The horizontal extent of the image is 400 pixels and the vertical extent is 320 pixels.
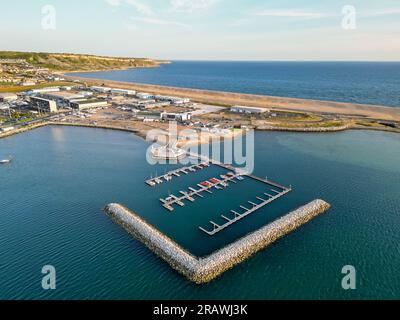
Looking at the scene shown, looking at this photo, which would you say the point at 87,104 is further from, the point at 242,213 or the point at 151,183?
the point at 242,213

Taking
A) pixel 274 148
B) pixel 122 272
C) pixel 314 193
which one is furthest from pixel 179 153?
pixel 122 272

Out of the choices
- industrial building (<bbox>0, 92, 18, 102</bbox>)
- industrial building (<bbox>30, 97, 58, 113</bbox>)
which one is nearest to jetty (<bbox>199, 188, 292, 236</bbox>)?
industrial building (<bbox>30, 97, 58, 113</bbox>)

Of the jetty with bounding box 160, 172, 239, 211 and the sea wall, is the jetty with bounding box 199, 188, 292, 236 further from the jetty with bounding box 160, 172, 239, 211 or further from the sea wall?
the sea wall

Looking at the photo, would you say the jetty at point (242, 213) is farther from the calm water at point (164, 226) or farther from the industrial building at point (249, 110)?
the industrial building at point (249, 110)

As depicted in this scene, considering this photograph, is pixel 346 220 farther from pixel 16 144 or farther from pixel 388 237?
pixel 16 144

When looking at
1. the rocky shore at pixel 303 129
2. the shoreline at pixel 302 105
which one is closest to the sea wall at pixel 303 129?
the rocky shore at pixel 303 129

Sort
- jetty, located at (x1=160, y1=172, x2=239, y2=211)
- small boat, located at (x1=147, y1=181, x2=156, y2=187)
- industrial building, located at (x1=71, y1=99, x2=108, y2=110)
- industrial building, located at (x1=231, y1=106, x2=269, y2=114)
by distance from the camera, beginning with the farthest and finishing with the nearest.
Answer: industrial building, located at (x1=71, y1=99, x2=108, y2=110) → industrial building, located at (x1=231, y1=106, x2=269, y2=114) → small boat, located at (x1=147, y1=181, x2=156, y2=187) → jetty, located at (x1=160, y1=172, x2=239, y2=211)

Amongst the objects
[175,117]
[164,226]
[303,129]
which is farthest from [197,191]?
[303,129]
